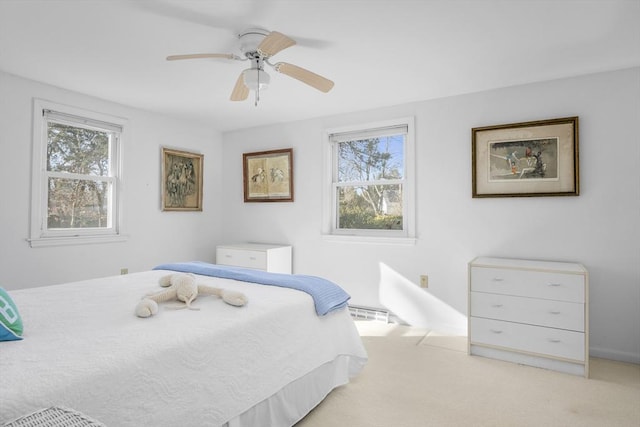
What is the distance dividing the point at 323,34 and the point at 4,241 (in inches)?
119

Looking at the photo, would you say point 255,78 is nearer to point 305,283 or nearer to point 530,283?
point 305,283

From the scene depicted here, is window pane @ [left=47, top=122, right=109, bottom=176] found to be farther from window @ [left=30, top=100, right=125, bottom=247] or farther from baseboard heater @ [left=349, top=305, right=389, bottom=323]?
baseboard heater @ [left=349, top=305, right=389, bottom=323]

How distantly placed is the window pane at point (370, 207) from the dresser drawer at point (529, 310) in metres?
1.23

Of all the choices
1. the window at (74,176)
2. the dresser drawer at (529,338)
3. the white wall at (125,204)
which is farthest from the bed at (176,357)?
the window at (74,176)

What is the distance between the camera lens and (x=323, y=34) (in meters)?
2.30

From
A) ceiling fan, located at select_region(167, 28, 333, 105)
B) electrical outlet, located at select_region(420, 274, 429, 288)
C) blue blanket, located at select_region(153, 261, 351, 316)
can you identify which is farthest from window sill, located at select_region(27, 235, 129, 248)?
electrical outlet, located at select_region(420, 274, 429, 288)

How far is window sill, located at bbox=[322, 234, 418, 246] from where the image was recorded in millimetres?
3701

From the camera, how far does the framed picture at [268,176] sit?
14.6ft

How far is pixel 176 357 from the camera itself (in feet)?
4.56

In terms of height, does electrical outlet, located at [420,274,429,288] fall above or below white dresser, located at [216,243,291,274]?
below

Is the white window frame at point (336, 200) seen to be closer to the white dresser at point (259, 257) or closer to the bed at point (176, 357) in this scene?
the white dresser at point (259, 257)

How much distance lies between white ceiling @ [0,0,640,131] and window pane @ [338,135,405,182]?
0.63 metres

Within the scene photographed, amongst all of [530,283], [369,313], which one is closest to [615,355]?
[530,283]

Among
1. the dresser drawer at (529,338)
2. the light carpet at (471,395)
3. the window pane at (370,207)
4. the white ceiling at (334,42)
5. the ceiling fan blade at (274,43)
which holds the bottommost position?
the light carpet at (471,395)
